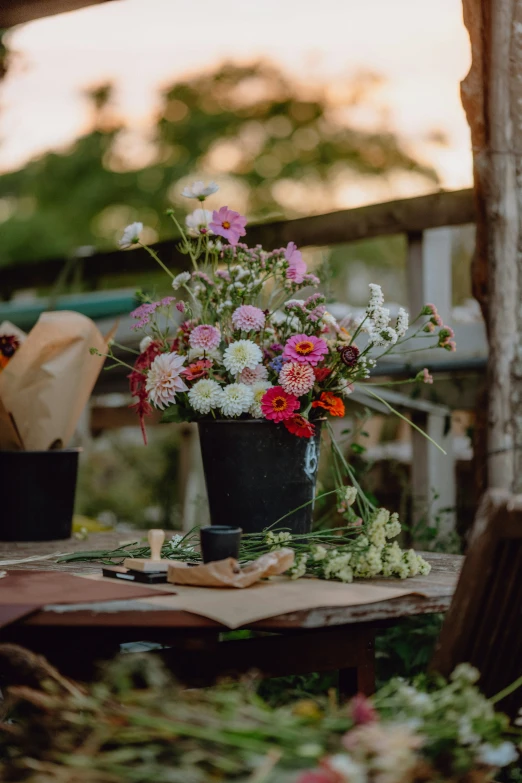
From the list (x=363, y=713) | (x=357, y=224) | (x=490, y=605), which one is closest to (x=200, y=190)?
(x=490, y=605)

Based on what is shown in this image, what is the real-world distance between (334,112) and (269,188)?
1432mm

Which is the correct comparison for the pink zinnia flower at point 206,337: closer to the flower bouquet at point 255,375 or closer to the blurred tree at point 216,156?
the flower bouquet at point 255,375

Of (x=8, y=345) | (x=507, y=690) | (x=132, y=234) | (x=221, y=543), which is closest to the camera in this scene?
(x=507, y=690)

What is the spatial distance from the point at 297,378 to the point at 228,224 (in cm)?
38

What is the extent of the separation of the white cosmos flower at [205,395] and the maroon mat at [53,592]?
410 millimetres

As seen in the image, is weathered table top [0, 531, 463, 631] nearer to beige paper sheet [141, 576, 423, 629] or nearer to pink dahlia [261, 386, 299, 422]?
beige paper sheet [141, 576, 423, 629]

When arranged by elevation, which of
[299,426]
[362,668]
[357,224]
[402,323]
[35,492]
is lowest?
[362,668]

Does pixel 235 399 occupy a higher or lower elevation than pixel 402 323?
lower

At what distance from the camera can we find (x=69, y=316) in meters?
2.24

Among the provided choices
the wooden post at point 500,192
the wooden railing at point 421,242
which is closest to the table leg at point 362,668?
the wooden post at point 500,192

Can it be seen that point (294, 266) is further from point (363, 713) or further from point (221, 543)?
point (363, 713)

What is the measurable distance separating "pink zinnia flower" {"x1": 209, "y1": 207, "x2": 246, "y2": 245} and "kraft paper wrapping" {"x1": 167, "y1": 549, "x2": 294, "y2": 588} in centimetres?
71

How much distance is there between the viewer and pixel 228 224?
195 centimetres

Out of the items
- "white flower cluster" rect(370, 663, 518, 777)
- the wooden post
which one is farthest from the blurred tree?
"white flower cluster" rect(370, 663, 518, 777)
